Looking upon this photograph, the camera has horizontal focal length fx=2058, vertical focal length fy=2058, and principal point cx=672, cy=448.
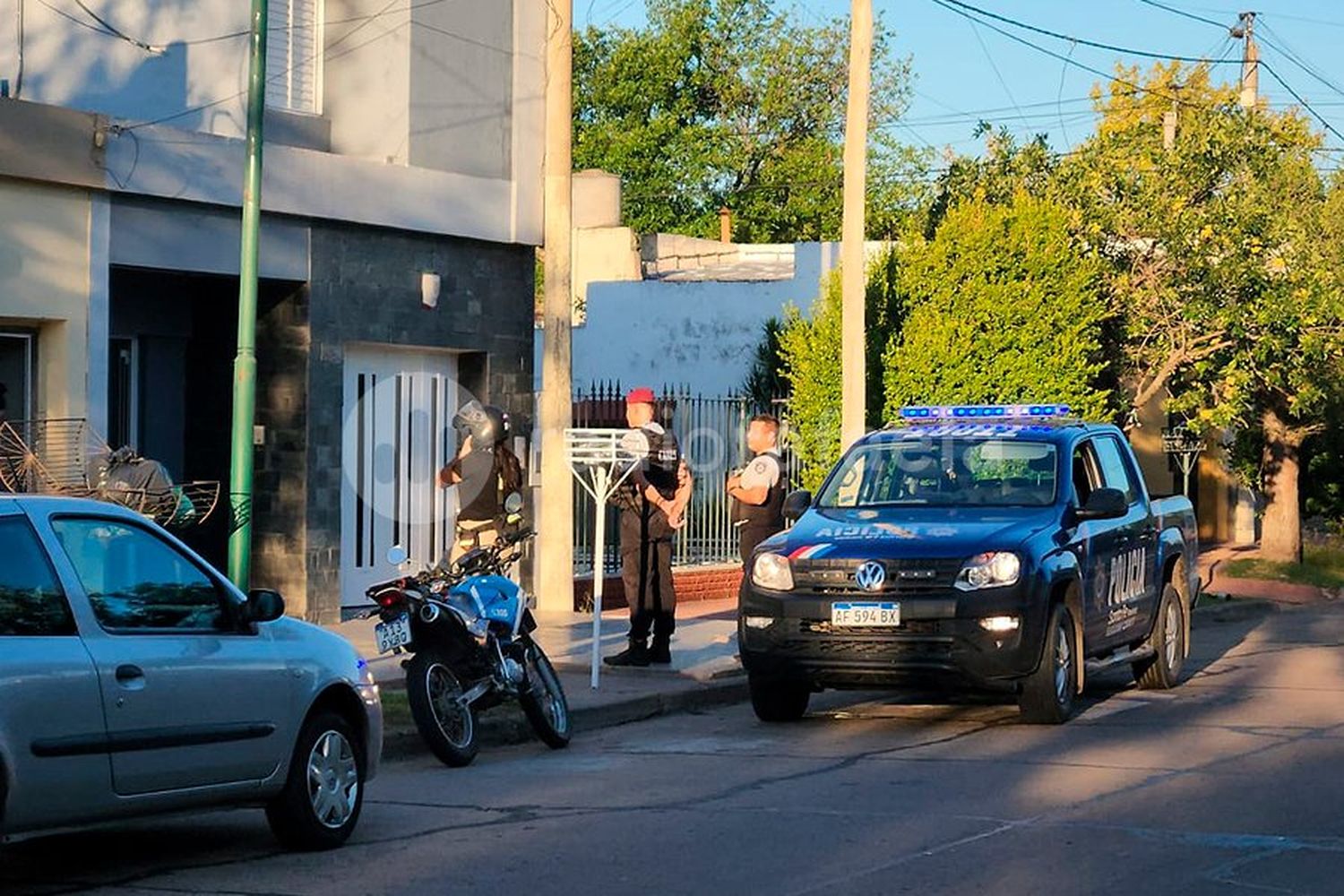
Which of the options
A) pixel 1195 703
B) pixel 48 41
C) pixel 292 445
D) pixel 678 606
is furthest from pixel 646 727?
pixel 678 606

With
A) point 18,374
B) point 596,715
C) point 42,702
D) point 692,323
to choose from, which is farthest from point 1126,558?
point 692,323

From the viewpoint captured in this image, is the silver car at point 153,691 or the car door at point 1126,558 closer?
the silver car at point 153,691

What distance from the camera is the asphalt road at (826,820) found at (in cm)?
793

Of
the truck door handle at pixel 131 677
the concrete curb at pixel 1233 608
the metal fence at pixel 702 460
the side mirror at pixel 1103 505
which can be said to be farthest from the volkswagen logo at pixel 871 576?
the concrete curb at pixel 1233 608

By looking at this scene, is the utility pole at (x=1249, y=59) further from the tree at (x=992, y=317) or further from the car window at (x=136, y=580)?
the car window at (x=136, y=580)

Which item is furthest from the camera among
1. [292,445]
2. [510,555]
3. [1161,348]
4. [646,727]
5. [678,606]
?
[1161,348]

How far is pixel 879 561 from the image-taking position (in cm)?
1241

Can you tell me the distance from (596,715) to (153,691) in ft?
18.9

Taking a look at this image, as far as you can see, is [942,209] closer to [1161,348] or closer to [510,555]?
[1161,348]

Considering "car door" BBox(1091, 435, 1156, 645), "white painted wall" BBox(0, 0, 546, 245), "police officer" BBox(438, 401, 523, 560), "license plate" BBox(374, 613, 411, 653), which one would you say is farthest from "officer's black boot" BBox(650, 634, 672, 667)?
"white painted wall" BBox(0, 0, 546, 245)

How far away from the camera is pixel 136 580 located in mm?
7891

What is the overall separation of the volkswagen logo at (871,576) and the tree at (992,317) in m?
11.2

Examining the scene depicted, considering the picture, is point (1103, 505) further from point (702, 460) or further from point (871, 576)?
point (702, 460)

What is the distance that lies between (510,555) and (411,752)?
1.39 m
